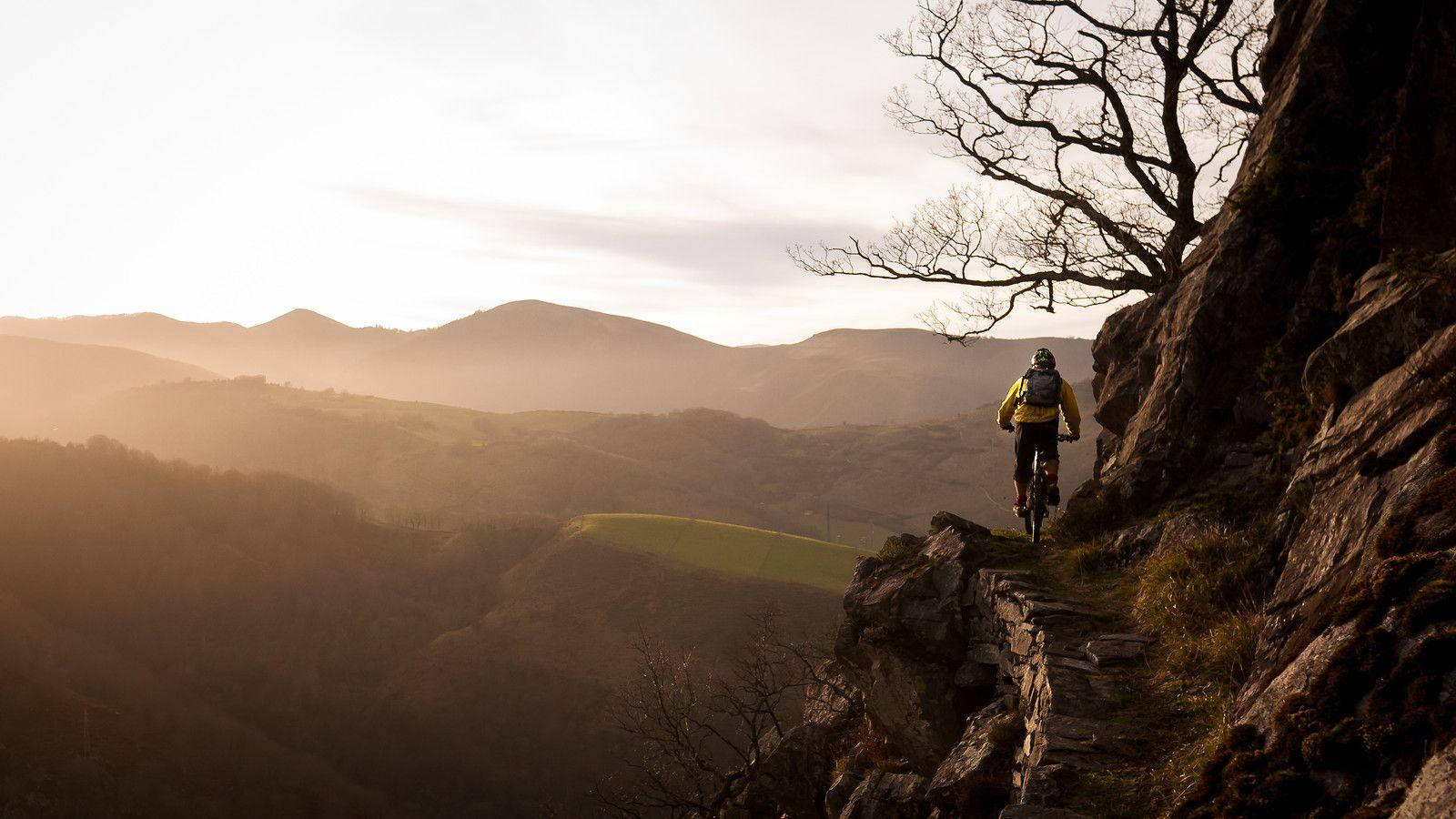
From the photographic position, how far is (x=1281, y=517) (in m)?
9.87

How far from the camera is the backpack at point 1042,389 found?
14.3 m

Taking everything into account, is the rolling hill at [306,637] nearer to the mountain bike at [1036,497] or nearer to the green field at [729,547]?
the green field at [729,547]

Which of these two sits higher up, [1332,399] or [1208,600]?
[1332,399]

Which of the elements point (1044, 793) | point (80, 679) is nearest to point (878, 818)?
point (1044, 793)

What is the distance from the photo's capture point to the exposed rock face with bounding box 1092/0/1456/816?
585cm

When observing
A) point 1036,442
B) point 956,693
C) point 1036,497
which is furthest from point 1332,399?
point 956,693

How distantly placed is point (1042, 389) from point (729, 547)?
12047cm

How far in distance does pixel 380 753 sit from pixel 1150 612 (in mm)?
99418

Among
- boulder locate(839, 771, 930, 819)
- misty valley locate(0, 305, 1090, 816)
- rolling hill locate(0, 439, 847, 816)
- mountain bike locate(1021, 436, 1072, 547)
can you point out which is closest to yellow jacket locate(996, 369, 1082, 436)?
mountain bike locate(1021, 436, 1072, 547)

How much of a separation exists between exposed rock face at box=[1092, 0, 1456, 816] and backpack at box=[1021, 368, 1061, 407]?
1.49m

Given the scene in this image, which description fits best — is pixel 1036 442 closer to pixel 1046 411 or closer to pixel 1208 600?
pixel 1046 411

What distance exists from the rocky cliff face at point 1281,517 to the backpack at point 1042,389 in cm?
150

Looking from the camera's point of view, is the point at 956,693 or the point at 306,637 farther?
the point at 306,637

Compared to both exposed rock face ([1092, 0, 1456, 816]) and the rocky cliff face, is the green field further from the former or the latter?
exposed rock face ([1092, 0, 1456, 816])
